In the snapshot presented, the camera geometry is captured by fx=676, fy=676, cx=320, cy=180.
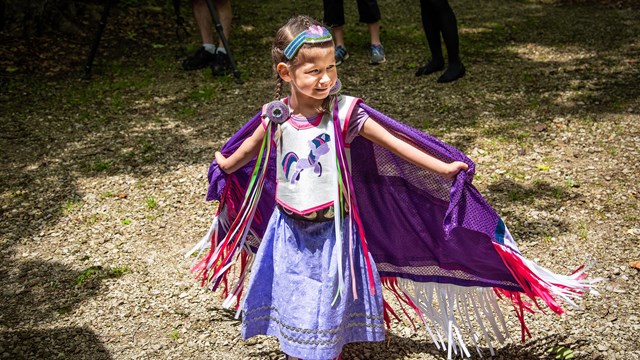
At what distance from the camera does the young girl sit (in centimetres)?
246

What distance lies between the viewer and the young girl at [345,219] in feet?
8.07

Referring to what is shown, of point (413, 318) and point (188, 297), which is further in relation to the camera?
point (188, 297)

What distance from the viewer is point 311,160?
2486mm

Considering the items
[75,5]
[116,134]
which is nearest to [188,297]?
[116,134]

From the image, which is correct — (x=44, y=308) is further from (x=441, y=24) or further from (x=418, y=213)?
(x=441, y=24)

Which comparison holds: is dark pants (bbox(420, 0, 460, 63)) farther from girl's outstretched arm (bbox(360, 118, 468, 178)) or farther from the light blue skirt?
the light blue skirt

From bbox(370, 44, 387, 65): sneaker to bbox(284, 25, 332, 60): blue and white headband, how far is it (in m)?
4.20

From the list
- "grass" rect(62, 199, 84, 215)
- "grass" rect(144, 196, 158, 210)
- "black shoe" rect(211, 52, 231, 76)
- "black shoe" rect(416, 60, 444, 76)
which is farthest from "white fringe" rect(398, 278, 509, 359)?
"black shoe" rect(211, 52, 231, 76)

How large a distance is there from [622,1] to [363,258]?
743 centimetres

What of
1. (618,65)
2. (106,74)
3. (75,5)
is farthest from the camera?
(75,5)

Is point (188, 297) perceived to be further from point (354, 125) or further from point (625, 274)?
point (625, 274)

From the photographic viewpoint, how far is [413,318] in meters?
3.23

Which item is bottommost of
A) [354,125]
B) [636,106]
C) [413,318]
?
[413,318]

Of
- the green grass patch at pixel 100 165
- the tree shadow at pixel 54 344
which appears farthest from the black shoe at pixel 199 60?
the tree shadow at pixel 54 344
